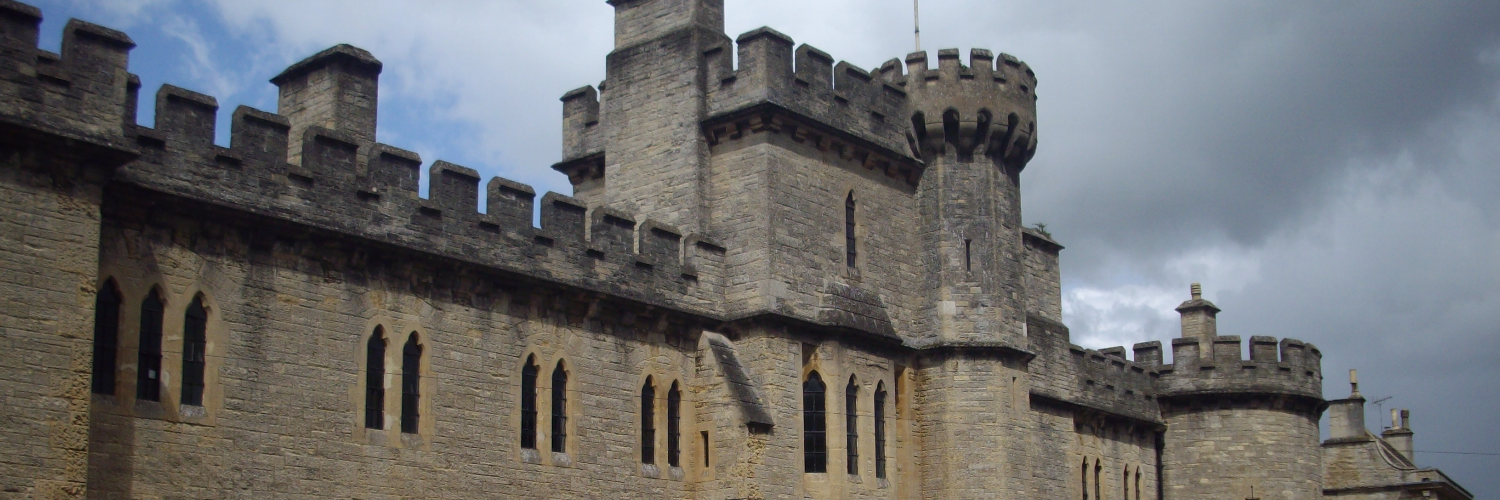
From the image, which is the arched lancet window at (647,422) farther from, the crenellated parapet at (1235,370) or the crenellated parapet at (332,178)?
the crenellated parapet at (1235,370)

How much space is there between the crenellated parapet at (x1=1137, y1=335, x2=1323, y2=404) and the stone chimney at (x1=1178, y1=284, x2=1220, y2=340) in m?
0.86

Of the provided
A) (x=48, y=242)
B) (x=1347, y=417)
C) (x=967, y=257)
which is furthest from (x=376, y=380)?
(x=1347, y=417)

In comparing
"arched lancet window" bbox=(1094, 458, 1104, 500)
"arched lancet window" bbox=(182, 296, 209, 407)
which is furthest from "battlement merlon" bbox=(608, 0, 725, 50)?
"arched lancet window" bbox=(1094, 458, 1104, 500)

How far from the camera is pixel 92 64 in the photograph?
1473cm

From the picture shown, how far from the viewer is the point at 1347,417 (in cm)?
3928

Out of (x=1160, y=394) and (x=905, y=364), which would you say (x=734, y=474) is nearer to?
(x=905, y=364)

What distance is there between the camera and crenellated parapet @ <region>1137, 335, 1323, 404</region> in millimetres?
32750

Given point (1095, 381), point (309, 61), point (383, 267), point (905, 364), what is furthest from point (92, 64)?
point (1095, 381)

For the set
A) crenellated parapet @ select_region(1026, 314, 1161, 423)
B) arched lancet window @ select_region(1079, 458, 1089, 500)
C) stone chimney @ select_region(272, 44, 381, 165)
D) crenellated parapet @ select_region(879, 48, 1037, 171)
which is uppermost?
crenellated parapet @ select_region(879, 48, 1037, 171)

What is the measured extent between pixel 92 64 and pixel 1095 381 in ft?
68.0

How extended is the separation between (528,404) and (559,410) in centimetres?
52

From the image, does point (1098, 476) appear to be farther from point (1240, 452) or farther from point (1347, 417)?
point (1347, 417)

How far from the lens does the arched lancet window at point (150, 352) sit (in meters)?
15.5

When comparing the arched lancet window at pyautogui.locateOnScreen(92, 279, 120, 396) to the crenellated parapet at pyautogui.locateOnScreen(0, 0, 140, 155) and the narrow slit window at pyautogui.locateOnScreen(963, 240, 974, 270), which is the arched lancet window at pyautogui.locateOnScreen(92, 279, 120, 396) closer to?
the crenellated parapet at pyautogui.locateOnScreen(0, 0, 140, 155)
